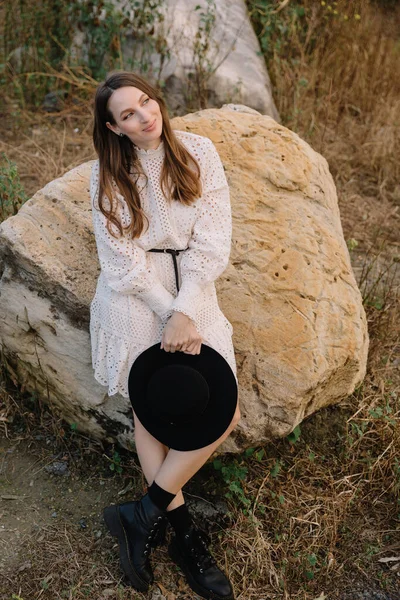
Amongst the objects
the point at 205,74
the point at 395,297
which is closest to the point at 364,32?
the point at 205,74

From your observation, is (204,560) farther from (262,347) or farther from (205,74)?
(205,74)

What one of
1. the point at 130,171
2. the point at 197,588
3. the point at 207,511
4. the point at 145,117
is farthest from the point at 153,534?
the point at 145,117

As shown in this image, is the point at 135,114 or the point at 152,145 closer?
the point at 135,114

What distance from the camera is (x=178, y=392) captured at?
2.50m

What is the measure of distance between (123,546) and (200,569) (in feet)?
1.03

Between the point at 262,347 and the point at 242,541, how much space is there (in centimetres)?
80

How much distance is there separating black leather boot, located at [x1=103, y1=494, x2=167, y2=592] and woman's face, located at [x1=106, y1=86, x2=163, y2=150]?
138 cm

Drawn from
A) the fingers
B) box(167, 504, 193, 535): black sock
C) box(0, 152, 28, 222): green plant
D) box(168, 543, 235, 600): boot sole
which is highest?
the fingers

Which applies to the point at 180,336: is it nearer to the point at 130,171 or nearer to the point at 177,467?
the point at 177,467

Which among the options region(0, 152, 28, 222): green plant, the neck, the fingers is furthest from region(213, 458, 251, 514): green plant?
region(0, 152, 28, 222): green plant

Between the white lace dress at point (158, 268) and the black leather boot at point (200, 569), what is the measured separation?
628mm

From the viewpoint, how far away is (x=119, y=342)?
265 cm

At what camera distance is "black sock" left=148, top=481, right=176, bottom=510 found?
256 centimetres

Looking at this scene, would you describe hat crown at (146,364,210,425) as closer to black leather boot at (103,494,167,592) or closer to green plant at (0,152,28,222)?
black leather boot at (103,494,167,592)
